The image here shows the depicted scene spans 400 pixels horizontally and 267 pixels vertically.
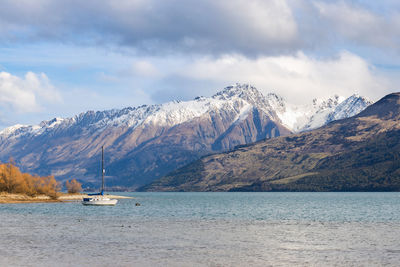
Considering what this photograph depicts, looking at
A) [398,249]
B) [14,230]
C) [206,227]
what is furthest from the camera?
[206,227]

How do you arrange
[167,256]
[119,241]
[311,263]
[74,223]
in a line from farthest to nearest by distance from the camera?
1. [74,223]
2. [119,241]
3. [167,256]
4. [311,263]

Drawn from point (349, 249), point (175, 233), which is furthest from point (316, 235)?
point (175, 233)

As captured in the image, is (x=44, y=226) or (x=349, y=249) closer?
(x=349, y=249)

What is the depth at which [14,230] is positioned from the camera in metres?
102

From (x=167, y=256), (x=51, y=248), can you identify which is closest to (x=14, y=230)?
(x=51, y=248)

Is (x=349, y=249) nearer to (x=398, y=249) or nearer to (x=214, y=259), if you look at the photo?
(x=398, y=249)

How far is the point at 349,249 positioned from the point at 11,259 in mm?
44664

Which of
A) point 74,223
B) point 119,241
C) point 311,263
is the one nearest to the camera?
point 311,263

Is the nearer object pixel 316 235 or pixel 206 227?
pixel 316 235

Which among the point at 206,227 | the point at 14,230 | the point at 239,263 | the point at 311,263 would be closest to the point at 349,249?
the point at 311,263

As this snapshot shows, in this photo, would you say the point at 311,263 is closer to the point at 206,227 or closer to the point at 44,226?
the point at 206,227

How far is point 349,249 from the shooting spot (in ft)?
251

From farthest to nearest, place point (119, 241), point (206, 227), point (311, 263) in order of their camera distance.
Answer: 1. point (206, 227)
2. point (119, 241)
3. point (311, 263)

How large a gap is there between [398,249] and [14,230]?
221 ft
